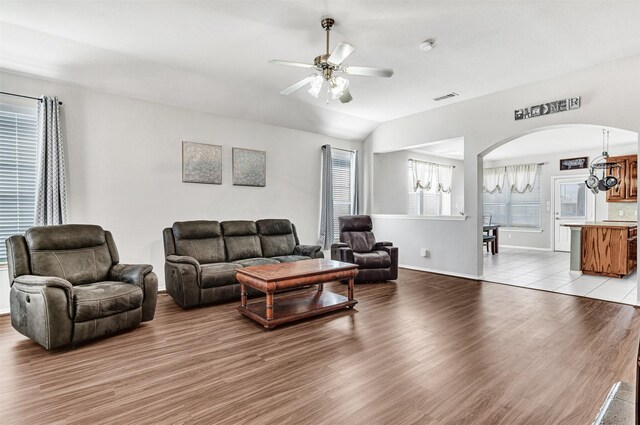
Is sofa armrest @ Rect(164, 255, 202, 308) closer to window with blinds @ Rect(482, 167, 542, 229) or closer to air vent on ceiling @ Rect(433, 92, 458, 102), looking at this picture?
air vent on ceiling @ Rect(433, 92, 458, 102)

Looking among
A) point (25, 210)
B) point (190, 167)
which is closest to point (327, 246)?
point (190, 167)

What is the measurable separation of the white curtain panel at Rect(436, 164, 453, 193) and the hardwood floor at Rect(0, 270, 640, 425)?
19.1 feet

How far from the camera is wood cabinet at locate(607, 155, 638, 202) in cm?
704

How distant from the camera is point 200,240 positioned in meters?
4.58

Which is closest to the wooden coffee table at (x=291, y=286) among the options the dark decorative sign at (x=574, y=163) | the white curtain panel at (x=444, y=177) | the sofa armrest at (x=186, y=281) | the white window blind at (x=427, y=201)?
the sofa armrest at (x=186, y=281)

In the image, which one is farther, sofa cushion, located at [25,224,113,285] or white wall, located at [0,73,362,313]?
white wall, located at [0,73,362,313]

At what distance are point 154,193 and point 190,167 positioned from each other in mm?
644

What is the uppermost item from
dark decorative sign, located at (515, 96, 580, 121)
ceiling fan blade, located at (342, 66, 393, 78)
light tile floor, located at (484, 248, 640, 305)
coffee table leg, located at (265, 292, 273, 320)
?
dark decorative sign, located at (515, 96, 580, 121)

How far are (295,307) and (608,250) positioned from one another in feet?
18.9

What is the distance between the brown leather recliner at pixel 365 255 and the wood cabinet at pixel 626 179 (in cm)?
585

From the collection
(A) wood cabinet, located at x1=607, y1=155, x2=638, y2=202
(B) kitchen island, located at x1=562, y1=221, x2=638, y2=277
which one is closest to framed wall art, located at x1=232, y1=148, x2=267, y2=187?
(B) kitchen island, located at x1=562, y1=221, x2=638, y2=277

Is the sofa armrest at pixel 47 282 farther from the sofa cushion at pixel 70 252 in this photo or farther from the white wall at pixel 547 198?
the white wall at pixel 547 198

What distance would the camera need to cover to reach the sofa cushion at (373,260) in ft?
16.8

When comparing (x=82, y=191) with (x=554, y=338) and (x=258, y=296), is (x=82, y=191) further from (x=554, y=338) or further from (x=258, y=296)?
(x=554, y=338)
